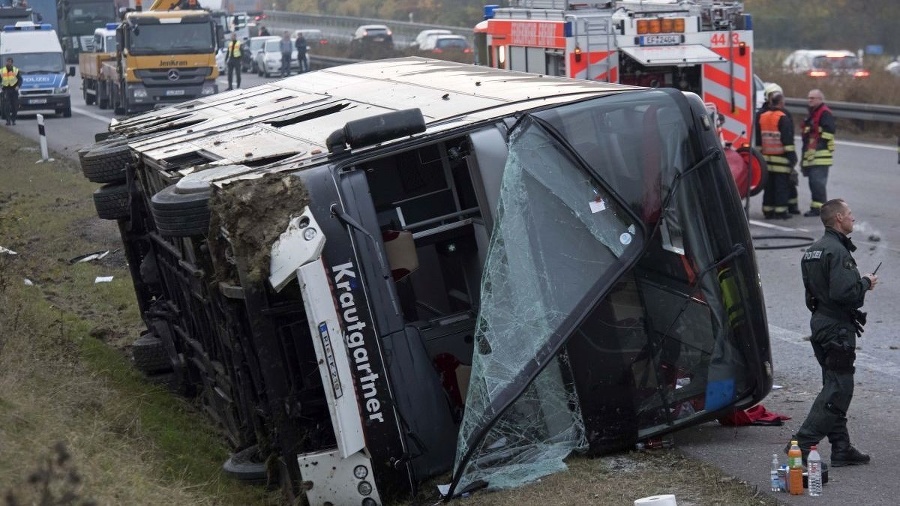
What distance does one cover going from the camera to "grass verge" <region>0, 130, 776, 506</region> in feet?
17.5

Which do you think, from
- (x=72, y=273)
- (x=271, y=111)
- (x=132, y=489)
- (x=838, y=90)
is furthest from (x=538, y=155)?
(x=838, y=90)

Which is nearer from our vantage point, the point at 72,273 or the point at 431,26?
the point at 72,273

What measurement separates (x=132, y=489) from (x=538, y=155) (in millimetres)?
2380

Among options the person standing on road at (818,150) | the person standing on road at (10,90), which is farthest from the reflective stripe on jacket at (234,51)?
the person standing on road at (818,150)

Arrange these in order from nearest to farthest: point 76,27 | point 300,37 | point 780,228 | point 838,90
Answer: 1. point 780,228
2. point 838,90
3. point 300,37
4. point 76,27

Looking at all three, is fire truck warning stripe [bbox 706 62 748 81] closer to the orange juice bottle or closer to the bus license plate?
the bus license plate

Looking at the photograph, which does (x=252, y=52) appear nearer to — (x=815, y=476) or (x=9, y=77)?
(x=9, y=77)

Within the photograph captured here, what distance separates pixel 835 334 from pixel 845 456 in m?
0.59

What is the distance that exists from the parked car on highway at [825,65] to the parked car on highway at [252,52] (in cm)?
2053

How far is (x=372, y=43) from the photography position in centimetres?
4781

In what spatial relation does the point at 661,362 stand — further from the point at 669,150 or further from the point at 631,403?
the point at 669,150

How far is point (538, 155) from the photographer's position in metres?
5.66

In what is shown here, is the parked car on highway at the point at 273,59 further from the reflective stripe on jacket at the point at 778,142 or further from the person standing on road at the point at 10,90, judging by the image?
the reflective stripe on jacket at the point at 778,142

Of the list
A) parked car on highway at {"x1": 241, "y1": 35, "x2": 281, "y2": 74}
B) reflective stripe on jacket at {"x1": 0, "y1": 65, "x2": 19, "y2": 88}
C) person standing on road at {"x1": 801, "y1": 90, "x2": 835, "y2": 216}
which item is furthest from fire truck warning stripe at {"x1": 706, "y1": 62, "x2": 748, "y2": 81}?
parked car on highway at {"x1": 241, "y1": 35, "x2": 281, "y2": 74}
